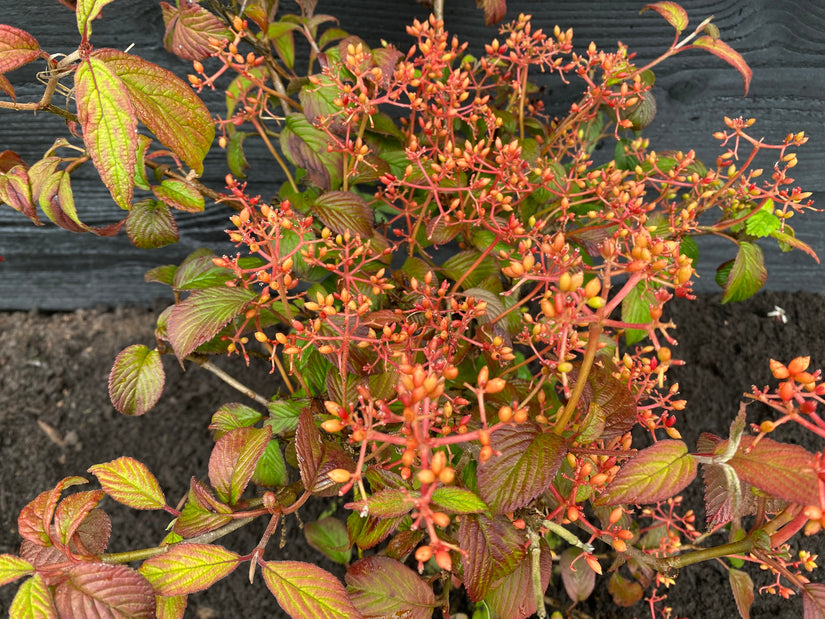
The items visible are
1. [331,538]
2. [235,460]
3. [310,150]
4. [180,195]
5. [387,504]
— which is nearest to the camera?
[387,504]

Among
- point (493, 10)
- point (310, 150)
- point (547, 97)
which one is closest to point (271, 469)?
point (310, 150)

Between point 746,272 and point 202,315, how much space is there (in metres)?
0.91

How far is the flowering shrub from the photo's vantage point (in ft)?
1.55

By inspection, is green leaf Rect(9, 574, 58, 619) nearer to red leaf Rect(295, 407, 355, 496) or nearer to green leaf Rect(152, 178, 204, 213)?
red leaf Rect(295, 407, 355, 496)

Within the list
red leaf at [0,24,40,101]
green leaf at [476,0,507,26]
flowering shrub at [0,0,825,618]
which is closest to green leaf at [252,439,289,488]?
flowering shrub at [0,0,825,618]

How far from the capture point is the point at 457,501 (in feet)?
1.82

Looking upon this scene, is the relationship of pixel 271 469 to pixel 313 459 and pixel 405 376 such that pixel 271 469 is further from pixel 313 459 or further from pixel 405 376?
pixel 405 376

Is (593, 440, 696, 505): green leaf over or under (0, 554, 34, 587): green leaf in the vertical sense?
over

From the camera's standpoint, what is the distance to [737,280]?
950 mm

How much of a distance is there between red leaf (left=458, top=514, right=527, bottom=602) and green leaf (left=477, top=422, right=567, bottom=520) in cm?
8

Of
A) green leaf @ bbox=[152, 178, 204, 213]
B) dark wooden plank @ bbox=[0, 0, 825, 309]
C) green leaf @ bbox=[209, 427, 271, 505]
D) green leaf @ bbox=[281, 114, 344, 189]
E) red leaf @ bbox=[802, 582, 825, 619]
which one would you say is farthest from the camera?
dark wooden plank @ bbox=[0, 0, 825, 309]

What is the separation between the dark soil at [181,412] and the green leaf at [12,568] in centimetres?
69

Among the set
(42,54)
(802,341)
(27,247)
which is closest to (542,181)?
(42,54)

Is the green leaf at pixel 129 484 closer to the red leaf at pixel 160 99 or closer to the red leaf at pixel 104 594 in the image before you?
the red leaf at pixel 104 594
